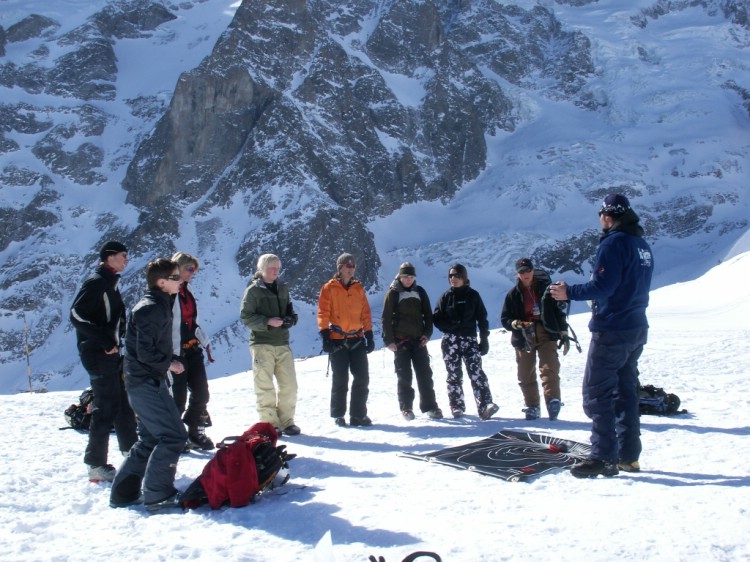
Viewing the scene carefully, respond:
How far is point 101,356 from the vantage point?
6.21 metres

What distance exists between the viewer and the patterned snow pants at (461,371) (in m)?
8.51

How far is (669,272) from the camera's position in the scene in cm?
7925

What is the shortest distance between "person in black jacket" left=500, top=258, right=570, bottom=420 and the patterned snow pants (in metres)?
0.51

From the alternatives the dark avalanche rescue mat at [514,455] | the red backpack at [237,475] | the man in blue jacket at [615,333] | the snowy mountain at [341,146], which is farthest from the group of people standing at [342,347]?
the snowy mountain at [341,146]

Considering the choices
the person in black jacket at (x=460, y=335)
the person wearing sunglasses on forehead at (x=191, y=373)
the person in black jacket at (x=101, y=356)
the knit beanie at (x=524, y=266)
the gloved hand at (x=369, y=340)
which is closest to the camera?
the person in black jacket at (x=101, y=356)

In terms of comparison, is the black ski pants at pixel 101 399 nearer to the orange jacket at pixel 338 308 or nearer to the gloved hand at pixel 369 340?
the orange jacket at pixel 338 308

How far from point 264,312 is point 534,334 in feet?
11.1

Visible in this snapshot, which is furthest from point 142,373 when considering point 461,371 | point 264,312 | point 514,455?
point 461,371

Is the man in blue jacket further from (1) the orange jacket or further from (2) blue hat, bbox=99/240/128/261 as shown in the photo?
(2) blue hat, bbox=99/240/128/261

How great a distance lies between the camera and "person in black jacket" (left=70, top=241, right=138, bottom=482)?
6148 millimetres

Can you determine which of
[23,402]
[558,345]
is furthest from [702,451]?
[23,402]

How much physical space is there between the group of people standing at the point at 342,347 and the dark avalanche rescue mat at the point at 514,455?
428 millimetres

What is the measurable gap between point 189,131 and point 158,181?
986 centimetres

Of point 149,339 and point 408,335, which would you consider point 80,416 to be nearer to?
point 149,339
